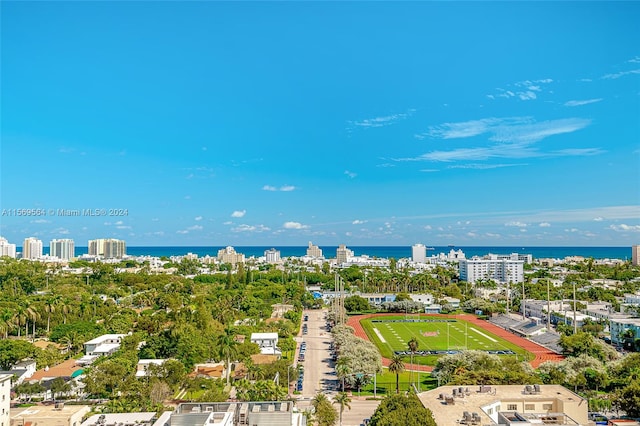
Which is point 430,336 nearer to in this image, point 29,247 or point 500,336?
point 500,336

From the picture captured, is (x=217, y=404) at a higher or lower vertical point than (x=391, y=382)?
higher

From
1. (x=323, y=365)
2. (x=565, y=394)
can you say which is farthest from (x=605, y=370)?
(x=323, y=365)

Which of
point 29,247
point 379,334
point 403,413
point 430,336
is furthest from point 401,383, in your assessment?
point 29,247

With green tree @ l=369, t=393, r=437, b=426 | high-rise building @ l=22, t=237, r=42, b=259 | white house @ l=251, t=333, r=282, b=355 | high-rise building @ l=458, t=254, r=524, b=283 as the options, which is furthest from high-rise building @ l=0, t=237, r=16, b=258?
green tree @ l=369, t=393, r=437, b=426

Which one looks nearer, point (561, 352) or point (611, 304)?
point (561, 352)

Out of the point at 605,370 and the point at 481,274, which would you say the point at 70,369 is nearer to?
the point at 605,370

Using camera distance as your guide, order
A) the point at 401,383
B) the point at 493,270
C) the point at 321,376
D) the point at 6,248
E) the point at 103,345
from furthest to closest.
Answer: the point at 6,248 → the point at 493,270 → the point at 103,345 → the point at 321,376 → the point at 401,383
